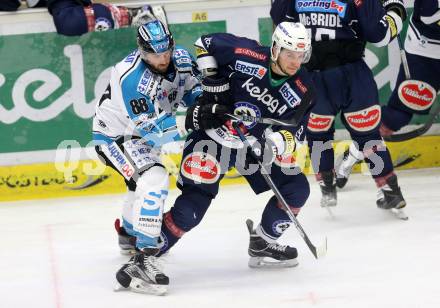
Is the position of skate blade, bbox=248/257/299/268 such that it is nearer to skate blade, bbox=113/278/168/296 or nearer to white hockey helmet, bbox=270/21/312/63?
skate blade, bbox=113/278/168/296

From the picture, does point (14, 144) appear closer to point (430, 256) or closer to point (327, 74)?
point (327, 74)

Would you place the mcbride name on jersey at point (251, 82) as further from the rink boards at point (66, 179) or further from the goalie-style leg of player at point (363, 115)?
the rink boards at point (66, 179)

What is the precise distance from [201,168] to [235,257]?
28.6 inches

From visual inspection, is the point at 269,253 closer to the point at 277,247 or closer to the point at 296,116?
the point at 277,247

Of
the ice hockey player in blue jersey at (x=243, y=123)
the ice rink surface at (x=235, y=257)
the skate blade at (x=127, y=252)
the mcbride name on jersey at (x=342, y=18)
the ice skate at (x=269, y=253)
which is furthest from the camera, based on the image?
the mcbride name on jersey at (x=342, y=18)

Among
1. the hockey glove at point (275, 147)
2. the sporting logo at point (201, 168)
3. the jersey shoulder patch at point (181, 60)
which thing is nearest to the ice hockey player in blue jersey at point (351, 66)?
the jersey shoulder patch at point (181, 60)

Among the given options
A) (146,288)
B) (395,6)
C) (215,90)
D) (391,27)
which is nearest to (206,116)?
(215,90)

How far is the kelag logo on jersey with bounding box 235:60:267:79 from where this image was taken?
4.57 m

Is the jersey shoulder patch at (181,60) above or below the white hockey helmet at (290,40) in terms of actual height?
below

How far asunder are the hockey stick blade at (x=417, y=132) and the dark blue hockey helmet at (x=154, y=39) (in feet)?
8.23

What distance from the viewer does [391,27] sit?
5.57 metres

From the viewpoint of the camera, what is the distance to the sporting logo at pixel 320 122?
5.77 metres

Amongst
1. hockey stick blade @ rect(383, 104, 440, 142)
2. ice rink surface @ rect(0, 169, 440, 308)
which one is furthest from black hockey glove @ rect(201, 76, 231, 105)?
hockey stick blade @ rect(383, 104, 440, 142)

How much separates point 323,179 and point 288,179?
1209mm
